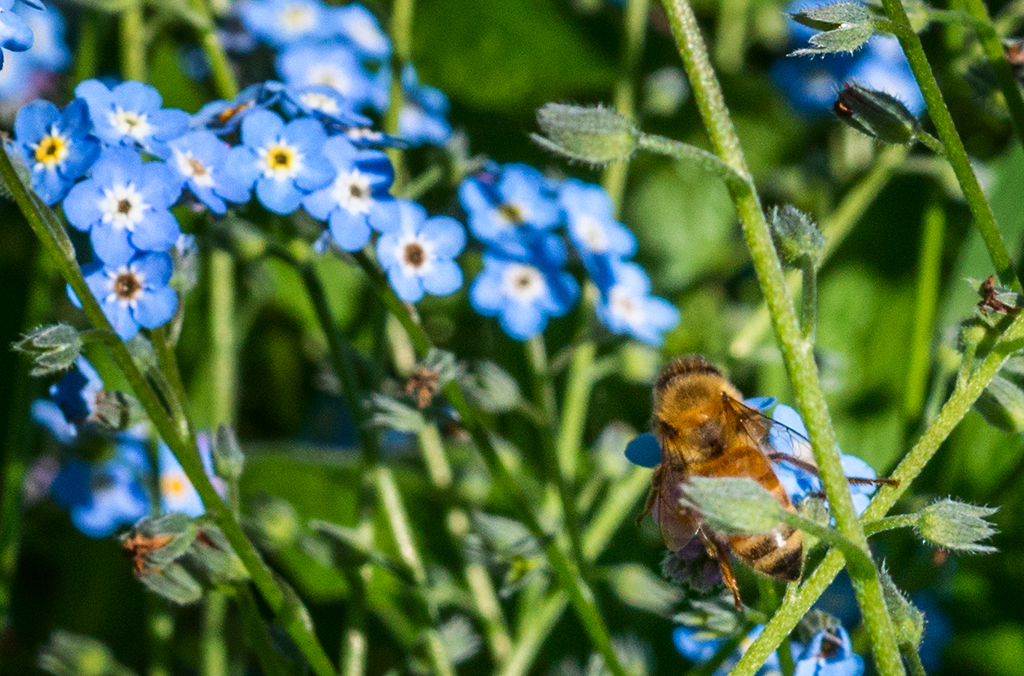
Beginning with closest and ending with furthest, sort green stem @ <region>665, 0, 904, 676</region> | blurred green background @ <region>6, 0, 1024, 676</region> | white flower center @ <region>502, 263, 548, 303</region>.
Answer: green stem @ <region>665, 0, 904, 676</region> → white flower center @ <region>502, 263, 548, 303</region> → blurred green background @ <region>6, 0, 1024, 676</region>

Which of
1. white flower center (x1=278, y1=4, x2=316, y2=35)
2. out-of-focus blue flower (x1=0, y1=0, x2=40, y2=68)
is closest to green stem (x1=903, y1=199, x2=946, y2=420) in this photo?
white flower center (x1=278, y1=4, x2=316, y2=35)

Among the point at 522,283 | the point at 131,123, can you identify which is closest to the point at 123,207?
the point at 131,123

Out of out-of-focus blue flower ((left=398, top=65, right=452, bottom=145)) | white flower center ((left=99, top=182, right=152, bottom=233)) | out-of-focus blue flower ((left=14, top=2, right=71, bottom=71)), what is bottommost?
out-of-focus blue flower ((left=14, top=2, right=71, bottom=71))

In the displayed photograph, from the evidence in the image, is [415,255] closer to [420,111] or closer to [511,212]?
[511,212]

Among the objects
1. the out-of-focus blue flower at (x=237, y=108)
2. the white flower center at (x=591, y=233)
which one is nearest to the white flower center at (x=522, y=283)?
the white flower center at (x=591, y=233)

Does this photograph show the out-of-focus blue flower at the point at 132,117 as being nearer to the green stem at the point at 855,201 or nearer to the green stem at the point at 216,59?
the green stem at the point at 216,59

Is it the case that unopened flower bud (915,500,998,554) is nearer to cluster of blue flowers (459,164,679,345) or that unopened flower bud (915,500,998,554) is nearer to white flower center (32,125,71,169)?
cluster of blue flowers (459,164,679,345)
